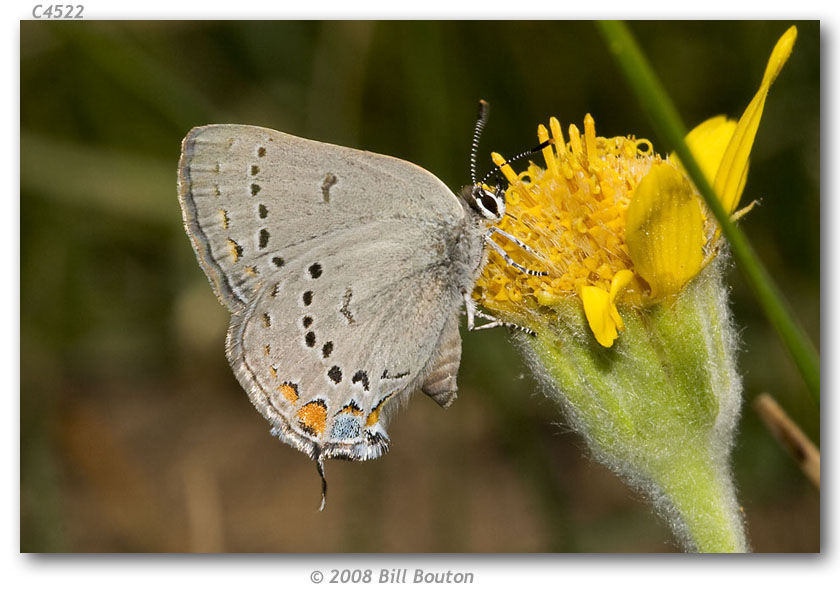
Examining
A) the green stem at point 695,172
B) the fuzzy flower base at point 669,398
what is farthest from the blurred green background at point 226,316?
the green stem at point 695,172

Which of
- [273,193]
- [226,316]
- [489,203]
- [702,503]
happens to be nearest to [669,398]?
[702,503]

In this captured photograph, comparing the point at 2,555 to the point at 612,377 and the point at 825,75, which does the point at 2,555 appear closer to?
the point at 612,377

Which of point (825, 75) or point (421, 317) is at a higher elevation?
point (825, 75)

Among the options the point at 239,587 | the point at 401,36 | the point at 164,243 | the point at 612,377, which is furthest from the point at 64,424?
the point at 612,377

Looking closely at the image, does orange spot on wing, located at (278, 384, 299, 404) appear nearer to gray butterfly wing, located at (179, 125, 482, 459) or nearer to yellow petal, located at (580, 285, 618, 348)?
gray butterfly wing, located at (179, 125, 482, 459)

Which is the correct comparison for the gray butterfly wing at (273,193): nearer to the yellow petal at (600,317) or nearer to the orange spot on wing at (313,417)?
the orange spot on wing at (313,417)

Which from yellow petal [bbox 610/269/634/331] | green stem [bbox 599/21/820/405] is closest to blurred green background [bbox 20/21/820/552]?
yellow petal [bbox 610/269/634/331]
